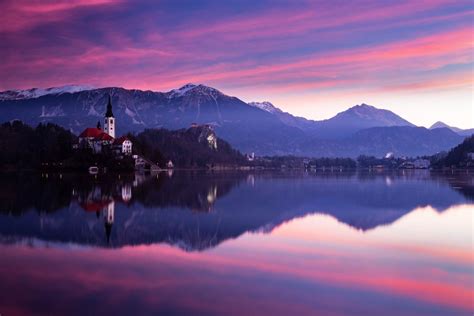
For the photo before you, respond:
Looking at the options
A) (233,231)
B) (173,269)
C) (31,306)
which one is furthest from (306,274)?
(233,231)

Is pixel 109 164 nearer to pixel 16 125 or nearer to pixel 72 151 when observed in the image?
pixel 72 151

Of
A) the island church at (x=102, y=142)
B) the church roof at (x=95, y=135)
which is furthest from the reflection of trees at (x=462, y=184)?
the church roof at (x=95, y=135)

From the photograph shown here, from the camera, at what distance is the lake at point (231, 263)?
11188 mm

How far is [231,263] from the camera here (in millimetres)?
15664

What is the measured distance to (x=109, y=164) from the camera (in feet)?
386

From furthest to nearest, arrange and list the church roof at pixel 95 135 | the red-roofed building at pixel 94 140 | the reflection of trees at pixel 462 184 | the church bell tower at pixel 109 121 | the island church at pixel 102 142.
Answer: the church bell tower at pixel 109 121, the church roof at pixel 95 135, the red-roofed building at pixel 94 140, the island church at pixel 102 142, the reflection of trees at pixel 462 184

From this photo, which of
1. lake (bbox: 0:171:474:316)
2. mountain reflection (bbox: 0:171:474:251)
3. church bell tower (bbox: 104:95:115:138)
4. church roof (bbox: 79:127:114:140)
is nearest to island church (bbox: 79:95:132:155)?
church roof (bbox: 79:127:114:140)

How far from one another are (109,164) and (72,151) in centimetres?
1119

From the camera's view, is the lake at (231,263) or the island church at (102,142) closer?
the lake at (231,263)

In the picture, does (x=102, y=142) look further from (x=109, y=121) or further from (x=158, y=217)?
(x=158, y=217)

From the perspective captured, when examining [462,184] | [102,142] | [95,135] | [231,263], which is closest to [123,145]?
[102,142]

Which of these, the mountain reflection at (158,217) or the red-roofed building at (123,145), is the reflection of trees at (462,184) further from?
the red-roofed building at (123,145)

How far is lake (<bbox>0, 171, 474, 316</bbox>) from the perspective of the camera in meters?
11.2

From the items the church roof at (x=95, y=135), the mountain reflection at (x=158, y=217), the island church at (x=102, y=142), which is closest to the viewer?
the mountain reflection at (x=158, y=217)
